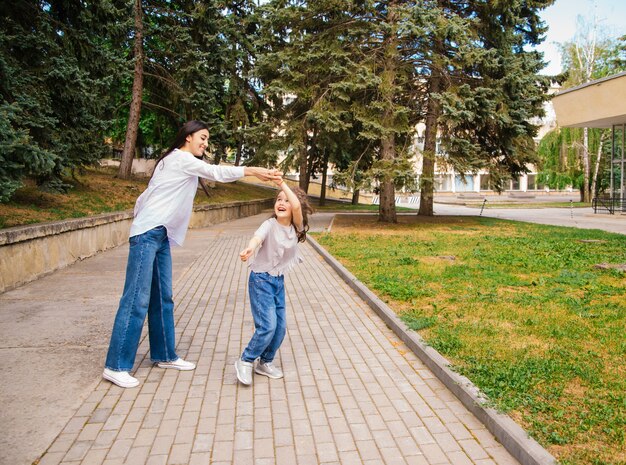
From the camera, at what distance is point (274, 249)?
4594 millimetres

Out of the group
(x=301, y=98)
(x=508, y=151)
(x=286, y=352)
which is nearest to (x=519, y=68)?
(x=508, y=151)

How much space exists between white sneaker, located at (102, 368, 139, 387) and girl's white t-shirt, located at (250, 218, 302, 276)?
4.41 feet

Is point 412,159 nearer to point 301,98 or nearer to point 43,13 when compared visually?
point 301,98

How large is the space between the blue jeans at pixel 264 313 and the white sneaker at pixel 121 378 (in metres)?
0.91

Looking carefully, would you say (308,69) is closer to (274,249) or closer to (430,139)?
(430,139)

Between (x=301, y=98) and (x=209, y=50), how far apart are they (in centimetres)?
920

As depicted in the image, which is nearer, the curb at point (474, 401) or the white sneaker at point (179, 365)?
the curb at point (474, 401)

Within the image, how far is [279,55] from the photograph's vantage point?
20.1 metres

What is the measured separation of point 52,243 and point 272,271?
7046 millimetres

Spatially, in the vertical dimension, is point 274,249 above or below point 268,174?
below

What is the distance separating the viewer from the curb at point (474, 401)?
10.6 feet

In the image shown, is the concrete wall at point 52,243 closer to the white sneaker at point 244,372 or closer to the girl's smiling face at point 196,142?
the girl's smiling face at point 196,142

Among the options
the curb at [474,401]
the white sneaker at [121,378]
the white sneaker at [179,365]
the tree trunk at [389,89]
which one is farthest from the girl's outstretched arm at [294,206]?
the tree trunk at [389,89]

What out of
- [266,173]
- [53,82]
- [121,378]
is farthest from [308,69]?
[121,378]
